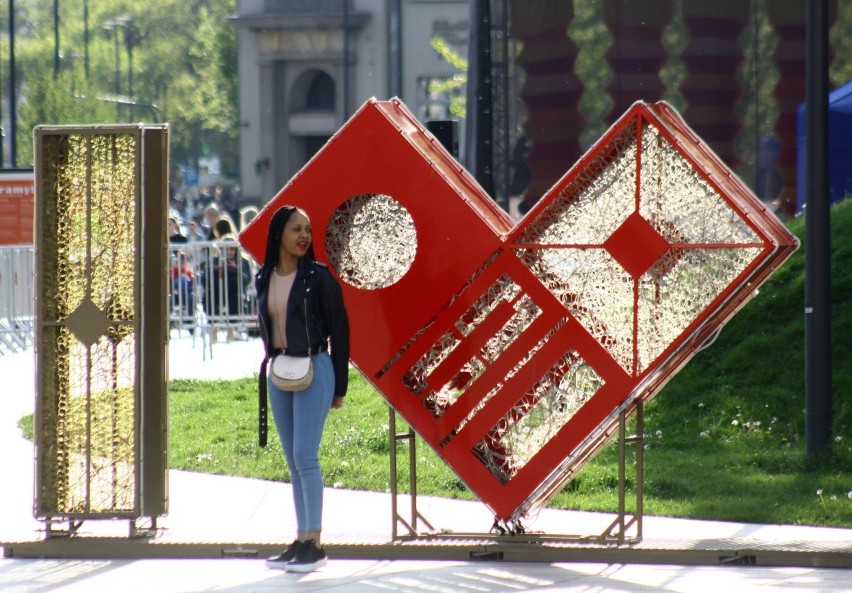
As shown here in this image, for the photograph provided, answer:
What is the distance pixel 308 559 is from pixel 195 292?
12.0 m

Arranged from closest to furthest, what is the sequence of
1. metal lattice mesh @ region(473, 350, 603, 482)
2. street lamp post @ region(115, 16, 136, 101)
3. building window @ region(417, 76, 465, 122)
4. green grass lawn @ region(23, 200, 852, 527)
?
1. metal lattice mesh @ region(473, 350, 603, 482)
2. green grass lawn @ region(23, 200, 852, 527)
3. building window @ region(417, 76, 465, 122)
4. street lamp post @ region(115, 16, 136, 101)

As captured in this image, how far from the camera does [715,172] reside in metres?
7.01

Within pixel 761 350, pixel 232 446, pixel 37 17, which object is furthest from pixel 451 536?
pixel 37 17

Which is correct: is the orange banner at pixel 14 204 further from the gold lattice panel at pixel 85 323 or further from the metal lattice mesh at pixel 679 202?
the metal lattice mesh at pixel 679 202

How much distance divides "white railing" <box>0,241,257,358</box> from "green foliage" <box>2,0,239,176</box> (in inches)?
1905

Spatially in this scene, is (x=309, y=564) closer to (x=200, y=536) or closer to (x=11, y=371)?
(x=200, y=536)

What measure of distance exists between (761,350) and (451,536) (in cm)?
526

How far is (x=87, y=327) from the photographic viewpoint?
25.5ft

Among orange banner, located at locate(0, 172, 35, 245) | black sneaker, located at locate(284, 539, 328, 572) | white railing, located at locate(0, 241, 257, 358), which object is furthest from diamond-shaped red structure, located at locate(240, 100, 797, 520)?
orange banner, located at locate(0, 172, 35, 245)

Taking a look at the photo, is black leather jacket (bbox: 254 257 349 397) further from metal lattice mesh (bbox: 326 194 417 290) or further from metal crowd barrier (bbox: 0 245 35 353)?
metal crowd barrier (bbox: 0 245 35 353)

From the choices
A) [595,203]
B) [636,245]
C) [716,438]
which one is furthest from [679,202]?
[716,438]

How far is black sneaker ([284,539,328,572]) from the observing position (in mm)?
7125

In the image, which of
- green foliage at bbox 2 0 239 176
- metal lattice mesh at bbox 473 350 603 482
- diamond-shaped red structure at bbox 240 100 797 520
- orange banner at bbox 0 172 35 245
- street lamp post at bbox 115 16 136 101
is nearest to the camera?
diamond-shaped red structure at bbox 240 100 797 520

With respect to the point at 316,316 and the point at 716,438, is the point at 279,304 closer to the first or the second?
the point at 316,316
